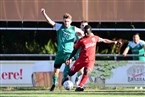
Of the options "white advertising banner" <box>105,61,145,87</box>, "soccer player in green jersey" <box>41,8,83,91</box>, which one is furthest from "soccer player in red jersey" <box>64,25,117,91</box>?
"white advertising banner" <box>105,61,145,87</box>

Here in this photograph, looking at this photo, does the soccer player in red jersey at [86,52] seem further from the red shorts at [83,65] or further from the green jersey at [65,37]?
the green jersey at [65,37]

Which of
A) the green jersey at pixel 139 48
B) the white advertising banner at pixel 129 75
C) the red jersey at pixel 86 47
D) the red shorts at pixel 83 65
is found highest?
the red jersey at pixel 86 47

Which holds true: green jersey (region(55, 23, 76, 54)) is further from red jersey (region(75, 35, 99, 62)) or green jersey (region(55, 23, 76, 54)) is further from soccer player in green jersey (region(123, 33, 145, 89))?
soccer player in green jersey (region(123, 33, 145, 89))

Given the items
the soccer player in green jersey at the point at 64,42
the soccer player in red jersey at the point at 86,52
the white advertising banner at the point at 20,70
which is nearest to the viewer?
the soccer player in red jersey at the point at 86,52

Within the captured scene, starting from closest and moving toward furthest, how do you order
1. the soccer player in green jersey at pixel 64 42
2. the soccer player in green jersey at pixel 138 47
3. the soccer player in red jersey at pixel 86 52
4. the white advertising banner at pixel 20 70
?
the soccer player in red jersey at pixel 86 52 → the soccer player in green jersey at pixel 64 42 → the white advertising banner at pixel 20 70 → the soccer player in green jersey at pixel 138 47

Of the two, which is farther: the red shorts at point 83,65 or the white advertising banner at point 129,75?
the white advertising banner at point 129,75

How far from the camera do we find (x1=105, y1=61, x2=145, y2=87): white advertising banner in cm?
1850

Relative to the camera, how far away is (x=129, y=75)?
1855cm

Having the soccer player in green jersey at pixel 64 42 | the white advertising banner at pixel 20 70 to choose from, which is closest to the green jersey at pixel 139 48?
the white advertising banner at pixel 20 70

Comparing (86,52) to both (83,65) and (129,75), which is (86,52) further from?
(129,75)

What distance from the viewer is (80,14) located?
21.3 metres

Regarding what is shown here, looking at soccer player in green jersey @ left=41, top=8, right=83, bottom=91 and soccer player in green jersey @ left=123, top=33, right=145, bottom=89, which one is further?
soccer player in green jersey @ left=123, top=33, right=145, bottom=89

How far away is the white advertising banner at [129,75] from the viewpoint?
1850cm

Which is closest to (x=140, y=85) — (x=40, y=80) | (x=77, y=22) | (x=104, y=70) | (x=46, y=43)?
(x=104, y=70)
